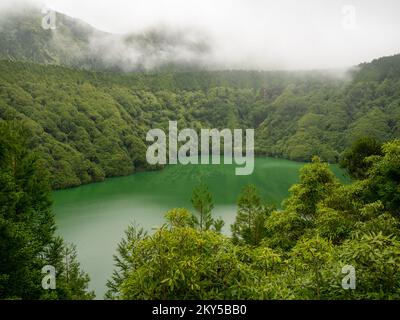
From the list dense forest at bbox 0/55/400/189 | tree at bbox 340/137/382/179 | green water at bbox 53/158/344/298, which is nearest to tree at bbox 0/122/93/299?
green water at bbox 53/158/344/298

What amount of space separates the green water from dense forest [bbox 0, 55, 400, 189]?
12.1 meters

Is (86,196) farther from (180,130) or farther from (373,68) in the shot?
(373,68)

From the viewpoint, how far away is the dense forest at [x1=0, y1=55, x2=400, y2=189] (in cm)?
9606

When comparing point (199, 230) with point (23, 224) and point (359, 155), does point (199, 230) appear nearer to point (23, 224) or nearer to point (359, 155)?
point (23, 224)

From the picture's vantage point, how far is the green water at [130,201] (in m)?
35.8

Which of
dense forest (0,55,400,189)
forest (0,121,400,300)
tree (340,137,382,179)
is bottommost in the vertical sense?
forest (0,121,400,300)

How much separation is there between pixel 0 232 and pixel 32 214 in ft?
18.8

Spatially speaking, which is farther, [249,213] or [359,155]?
[249,213]

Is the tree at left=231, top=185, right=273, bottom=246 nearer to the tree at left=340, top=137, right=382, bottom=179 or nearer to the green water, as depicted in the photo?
the green water

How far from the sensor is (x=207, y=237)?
18.2ft

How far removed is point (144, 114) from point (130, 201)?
92211 millimetres

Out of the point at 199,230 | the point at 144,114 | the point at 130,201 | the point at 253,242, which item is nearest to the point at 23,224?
the point at 199,230

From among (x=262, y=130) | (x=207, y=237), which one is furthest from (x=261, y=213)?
(x=262, y=130)

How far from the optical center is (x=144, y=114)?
492ft
